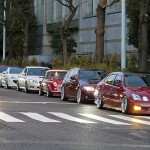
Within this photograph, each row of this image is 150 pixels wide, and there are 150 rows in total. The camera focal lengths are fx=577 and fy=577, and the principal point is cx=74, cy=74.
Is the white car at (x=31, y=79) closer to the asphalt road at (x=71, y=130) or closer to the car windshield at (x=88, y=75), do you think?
the car windshield at (x=88, y=75)

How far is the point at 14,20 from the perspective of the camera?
2564 inches

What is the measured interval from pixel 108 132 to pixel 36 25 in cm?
5892

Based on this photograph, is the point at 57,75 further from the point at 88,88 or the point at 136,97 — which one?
the point at 136,97

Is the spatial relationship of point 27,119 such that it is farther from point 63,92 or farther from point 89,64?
point 89,64

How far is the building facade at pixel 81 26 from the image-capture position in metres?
52.8

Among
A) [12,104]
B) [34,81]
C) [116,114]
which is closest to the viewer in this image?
[116,114]

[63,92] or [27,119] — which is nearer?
[27,119]

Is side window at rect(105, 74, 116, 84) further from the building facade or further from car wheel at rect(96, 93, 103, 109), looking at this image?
the building facade

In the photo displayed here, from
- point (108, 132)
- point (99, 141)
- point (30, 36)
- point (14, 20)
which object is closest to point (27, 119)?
point (108, 132)

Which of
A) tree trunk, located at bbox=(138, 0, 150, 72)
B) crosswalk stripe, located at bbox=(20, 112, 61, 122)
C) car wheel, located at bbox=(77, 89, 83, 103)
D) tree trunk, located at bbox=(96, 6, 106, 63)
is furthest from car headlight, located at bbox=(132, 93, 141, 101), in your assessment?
tree trunk, located at bbox=(96, 6, 106, 63)

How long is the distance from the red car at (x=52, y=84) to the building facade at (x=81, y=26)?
20.0 meters

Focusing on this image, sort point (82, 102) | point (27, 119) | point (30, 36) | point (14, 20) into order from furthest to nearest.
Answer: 1. point (30, 36)
2. point (14, 20)
3. point (82, 102)
4. point (27, 119)

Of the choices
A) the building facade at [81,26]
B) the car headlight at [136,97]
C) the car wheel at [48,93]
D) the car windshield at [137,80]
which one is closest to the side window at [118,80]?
the car windshield at [137,80]

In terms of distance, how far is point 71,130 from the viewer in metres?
13.7
